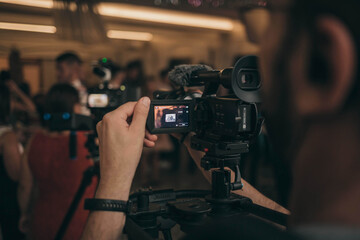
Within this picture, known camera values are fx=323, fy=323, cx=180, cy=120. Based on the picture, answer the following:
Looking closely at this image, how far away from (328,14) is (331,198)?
20cm

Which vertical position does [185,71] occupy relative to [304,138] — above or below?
above

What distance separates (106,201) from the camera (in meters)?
0.69

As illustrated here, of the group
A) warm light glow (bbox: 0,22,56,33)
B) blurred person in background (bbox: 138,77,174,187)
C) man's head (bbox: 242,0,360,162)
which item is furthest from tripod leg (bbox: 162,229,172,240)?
warm light glow (bbox: 0,22,56,33)

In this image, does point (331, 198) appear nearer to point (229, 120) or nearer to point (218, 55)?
point (229, 120)

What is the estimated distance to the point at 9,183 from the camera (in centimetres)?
191

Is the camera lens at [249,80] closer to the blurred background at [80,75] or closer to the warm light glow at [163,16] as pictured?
the blurred background at [80,75]

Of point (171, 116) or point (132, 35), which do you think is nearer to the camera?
point (171, 116)

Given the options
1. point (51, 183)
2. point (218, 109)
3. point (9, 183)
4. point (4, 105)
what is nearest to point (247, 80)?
point (218, 109)

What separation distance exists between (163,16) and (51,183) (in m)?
4.91

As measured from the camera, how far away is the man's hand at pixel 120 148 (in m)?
0.71

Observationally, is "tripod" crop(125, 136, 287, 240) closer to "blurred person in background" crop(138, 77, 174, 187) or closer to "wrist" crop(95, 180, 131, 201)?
"wrist" crop(95, 180, 131, 201)

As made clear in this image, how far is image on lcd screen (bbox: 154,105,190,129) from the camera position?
815 mm

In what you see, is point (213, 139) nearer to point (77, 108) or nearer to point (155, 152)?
point (77, 108)

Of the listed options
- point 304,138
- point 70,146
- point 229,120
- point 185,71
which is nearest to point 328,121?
point 304,138
